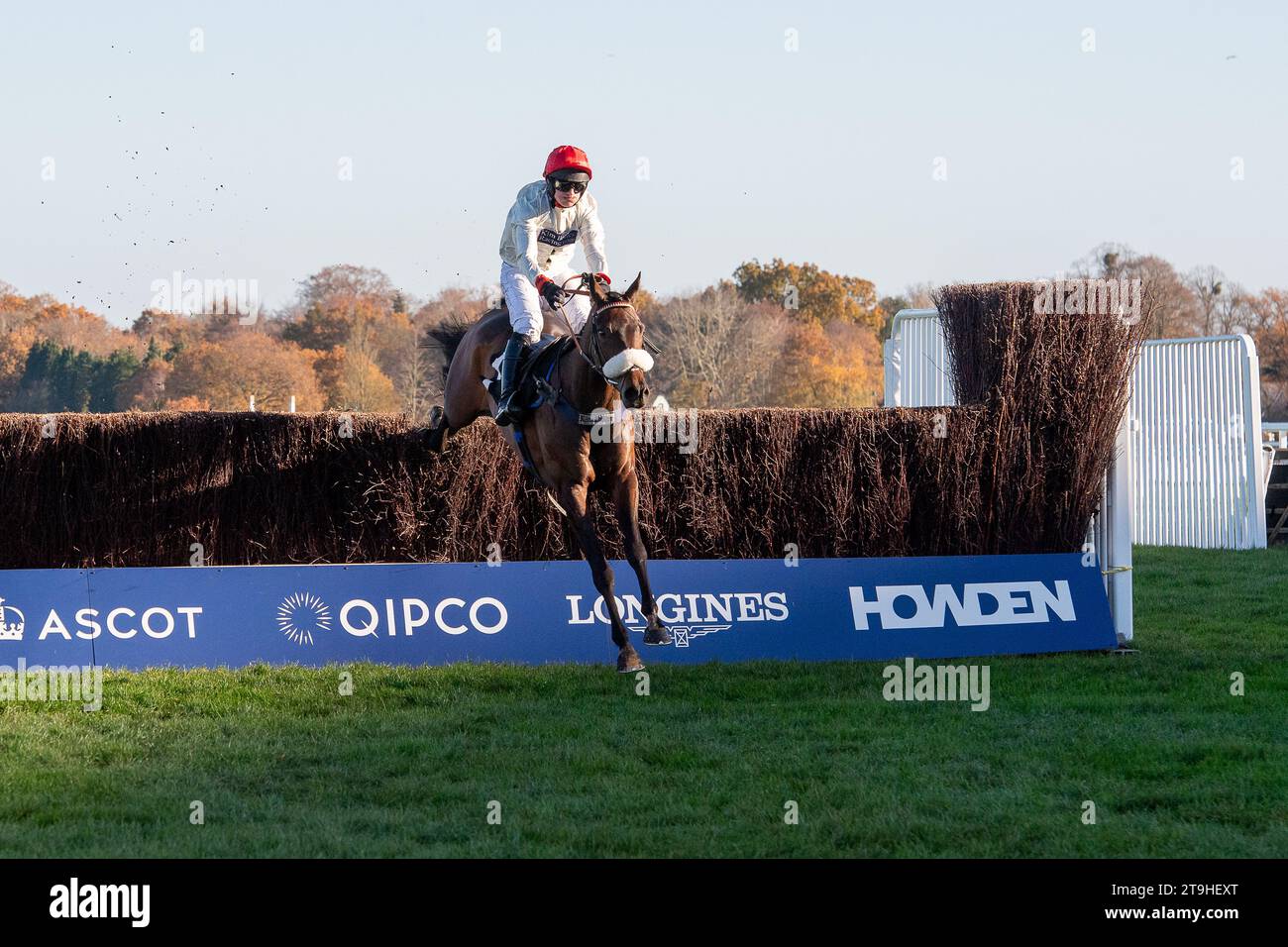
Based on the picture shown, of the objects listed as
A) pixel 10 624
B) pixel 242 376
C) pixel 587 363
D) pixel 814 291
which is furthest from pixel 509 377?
pixel 814 291

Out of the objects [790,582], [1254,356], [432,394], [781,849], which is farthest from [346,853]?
[432,394]

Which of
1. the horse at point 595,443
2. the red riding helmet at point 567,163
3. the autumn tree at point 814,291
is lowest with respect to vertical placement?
the horse at point 595,443

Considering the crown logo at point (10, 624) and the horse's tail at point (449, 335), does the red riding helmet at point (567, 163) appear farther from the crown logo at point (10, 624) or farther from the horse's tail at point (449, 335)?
the crown logo at point (10, 624)

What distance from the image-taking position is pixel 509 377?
30.0 feet

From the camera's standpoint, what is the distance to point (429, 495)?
10031mm

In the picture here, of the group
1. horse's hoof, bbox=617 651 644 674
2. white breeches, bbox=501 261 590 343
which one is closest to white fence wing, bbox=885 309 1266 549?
white breeches, bbox=501 261 590 343

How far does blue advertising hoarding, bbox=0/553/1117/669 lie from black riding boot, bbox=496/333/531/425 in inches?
40.8

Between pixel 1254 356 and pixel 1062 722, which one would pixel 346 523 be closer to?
pixel 1062 722

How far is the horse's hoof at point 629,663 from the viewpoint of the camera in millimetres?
8547

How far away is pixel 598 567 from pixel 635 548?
0.26 m

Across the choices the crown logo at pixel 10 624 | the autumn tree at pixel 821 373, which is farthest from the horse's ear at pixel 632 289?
the autumn tree at pixel 821 373

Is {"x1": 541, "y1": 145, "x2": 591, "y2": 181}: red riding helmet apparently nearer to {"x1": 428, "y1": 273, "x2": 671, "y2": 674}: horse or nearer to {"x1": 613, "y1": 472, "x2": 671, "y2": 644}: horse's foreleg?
{"x1": 428, "y1": 273, "x2": 671, "y2": 674}: horse

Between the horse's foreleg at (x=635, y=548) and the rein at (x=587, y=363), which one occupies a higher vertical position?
the rein at (x=587, y=363)
